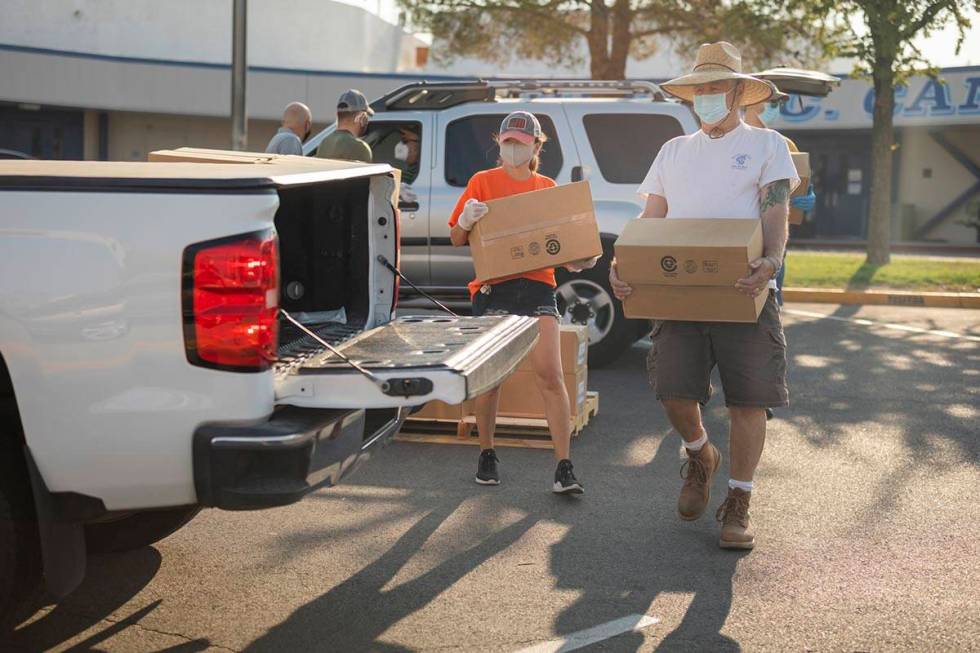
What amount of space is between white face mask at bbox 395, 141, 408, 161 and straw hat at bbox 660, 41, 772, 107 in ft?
16.3

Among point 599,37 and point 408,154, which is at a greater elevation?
point 599,37

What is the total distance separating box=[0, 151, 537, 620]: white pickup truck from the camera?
151 inches

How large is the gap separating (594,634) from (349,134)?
4808 millimetres

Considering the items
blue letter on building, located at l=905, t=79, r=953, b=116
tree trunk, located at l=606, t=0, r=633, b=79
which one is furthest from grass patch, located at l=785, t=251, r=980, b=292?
blue letter on building, located at l=905, t=79, r=953, b=116

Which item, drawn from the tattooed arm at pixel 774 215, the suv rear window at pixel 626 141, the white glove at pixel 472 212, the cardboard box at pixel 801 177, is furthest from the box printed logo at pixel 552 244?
the suv rear window at pixel 626 141

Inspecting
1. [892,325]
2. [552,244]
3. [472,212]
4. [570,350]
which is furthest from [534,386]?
[892,325]

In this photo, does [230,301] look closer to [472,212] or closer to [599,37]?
[472,212]

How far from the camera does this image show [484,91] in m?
10.6

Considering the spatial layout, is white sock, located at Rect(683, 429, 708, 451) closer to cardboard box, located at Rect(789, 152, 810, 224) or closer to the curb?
cardboard box, located at Rect(789, 152, 810, 224)

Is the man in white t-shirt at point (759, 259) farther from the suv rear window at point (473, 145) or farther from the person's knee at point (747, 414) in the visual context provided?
the suv rear window at point (473, 145)

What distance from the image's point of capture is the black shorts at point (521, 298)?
6.61 meters

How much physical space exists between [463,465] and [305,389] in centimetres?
324

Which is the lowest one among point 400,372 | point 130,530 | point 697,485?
point 130,530

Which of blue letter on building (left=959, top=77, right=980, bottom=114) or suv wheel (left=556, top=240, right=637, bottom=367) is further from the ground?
blue letter on building (left=959, top=77, right=980, bottom=114)
